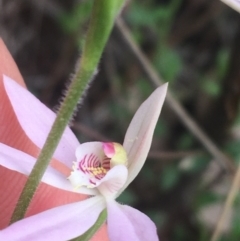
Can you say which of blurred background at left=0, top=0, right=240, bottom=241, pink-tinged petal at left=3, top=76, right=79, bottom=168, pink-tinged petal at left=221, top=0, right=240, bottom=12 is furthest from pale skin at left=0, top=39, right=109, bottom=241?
pink-tinged petal at left=221, top=0, right=240, bottom=12

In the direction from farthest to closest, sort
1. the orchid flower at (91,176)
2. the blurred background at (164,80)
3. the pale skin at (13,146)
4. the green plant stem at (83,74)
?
the blurred background at (164,80)
the pale skin at (13,146)
the orchid flower at (91,176)
the green plant stem at (83,74)

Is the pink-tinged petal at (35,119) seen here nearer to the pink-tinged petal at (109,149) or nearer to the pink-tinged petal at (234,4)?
the pink-tinged petal at (109,149)

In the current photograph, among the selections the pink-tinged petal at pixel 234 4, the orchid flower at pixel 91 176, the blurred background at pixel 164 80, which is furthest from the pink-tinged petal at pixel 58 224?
the blurred background at pixel 164 80

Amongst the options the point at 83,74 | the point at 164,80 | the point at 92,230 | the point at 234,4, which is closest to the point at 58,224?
the point at 92,230

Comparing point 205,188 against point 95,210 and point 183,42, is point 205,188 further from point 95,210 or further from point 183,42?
point 95,210

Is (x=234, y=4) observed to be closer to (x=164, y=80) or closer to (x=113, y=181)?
(x=113, y=181)
